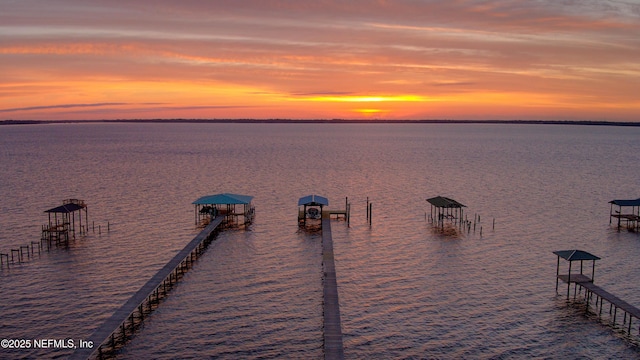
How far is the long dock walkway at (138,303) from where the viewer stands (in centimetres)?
2405

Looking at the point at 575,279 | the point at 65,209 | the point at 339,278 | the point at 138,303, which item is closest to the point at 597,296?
the point at 575,279

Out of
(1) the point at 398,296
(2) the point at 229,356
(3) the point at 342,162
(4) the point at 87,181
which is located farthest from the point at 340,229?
(3) the point at 342,162

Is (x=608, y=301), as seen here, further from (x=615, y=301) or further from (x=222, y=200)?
(x=222, y=200)

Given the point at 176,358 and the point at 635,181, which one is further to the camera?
the point at 635,181

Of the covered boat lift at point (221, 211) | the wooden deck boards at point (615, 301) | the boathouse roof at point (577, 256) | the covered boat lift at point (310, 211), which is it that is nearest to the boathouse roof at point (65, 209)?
the covered boat lift at point (221, 211)

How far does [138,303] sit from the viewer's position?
28.7 metres

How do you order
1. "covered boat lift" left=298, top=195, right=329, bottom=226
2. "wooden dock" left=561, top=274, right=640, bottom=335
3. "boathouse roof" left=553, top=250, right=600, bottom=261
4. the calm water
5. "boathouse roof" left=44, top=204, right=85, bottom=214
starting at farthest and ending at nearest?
"covered boat lift" left=298, top=195, right=329, bottom=226, "boathouse roof" left=44, top=204, right=85, bottom=214, "boathouse roof" left=553, top=250, right=600, bottom=261, "wooden dock" left=561, top=274, right=640, bottom=335, the calm water

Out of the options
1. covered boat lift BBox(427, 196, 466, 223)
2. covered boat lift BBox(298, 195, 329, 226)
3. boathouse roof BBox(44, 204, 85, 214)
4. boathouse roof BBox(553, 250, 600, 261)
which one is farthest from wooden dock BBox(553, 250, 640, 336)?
boathouse roof BBox(44, 204, 85, 214)

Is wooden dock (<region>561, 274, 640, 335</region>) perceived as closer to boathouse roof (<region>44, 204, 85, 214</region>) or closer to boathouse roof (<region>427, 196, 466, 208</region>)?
boathouse roof (<region>427, 196, 466, 208</region>)

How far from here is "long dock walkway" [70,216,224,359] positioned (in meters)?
24.0

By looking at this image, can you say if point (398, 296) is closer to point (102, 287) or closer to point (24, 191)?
point (102, 287)

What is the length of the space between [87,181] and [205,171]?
76.4ft

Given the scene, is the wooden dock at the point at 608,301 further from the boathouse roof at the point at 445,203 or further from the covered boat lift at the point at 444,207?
the covered boat lift at the point at 444,207

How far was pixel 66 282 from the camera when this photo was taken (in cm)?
3484
